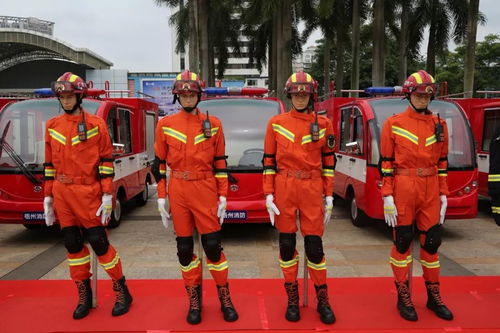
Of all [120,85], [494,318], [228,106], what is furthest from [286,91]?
[120,85]

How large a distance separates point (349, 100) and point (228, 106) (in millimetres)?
2838

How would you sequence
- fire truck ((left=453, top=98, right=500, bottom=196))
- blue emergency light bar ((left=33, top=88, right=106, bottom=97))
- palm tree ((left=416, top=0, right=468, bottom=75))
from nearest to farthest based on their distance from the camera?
blue emergency light bar ((left=33, top=88, right=106, bottom=97))
fire truck ((left=453, top=98, right=500, bottom=196))
palm tree ((left=416, top=0, right=468, bottom=75))

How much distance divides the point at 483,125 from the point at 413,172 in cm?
617

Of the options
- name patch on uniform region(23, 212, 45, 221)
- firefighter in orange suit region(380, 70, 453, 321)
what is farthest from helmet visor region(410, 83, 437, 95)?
name patch on uniform region(23, 212, 45, 221)

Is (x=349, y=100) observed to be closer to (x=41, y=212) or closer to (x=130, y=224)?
(x=130, y=224)

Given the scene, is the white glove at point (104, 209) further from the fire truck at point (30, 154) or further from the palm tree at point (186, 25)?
the palm tree at point (186, 25)

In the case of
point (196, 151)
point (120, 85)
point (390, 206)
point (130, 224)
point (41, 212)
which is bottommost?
point (130, 224)

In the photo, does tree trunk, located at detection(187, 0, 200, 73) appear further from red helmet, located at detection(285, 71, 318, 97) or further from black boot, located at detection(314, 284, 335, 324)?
black boot, located at detection(314, 284, 335, 324)

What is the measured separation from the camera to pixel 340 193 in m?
8.66

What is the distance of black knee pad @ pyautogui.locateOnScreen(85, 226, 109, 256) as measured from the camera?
376 cm

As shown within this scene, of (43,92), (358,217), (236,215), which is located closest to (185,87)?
(236,215)

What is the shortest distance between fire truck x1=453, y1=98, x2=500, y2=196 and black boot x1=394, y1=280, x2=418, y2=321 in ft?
18.2

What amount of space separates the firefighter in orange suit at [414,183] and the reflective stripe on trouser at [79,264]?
271 cm

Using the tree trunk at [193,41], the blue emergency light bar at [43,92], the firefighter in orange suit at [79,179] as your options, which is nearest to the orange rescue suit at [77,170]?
the firefighter in orange suit at [79,179]
